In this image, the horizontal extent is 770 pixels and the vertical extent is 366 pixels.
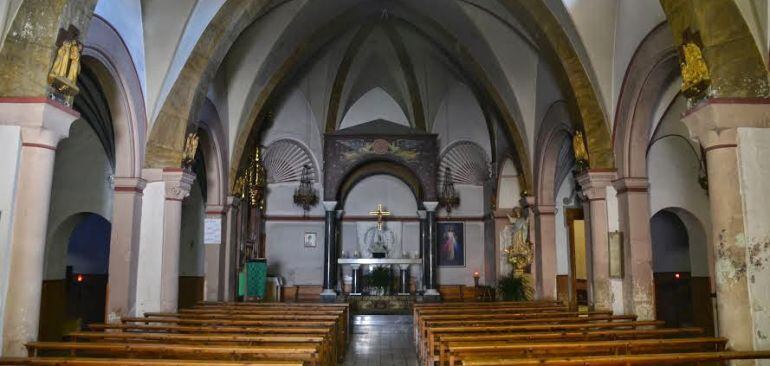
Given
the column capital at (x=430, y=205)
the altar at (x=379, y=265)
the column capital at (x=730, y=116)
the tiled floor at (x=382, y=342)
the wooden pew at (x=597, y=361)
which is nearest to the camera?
the wooden pew at (x=597, y=361)

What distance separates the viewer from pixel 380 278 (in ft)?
59.4

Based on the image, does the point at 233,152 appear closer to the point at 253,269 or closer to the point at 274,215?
the point at 253,269

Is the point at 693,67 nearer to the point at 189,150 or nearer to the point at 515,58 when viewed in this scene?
the point at 515,58

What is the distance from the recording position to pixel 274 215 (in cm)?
1970

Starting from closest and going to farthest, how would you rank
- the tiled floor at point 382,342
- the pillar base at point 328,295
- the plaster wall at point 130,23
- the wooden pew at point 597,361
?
the wooden pew at point 597,361 → the plaster wall at point 130,23 → the tiled floor at point 382,342 → the pillar base at point 328,295

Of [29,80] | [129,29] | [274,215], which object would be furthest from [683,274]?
[29,80]

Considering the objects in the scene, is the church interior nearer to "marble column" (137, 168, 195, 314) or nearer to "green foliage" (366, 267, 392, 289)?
"marble column" (137, 168, 195, 314)

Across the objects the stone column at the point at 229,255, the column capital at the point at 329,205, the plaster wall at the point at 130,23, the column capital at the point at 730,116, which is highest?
the plaster wall at the point at 130,23

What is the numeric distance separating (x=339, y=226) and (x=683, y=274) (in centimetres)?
1050

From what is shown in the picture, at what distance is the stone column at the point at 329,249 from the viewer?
17781 millimetres

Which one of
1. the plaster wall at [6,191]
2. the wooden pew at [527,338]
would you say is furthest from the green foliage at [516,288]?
the plaster wall at [6,191]

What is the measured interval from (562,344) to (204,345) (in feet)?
12.2

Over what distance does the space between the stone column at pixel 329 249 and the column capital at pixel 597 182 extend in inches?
367

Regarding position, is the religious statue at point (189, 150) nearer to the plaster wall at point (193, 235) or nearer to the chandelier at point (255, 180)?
the chandelier at point (255, 180)
